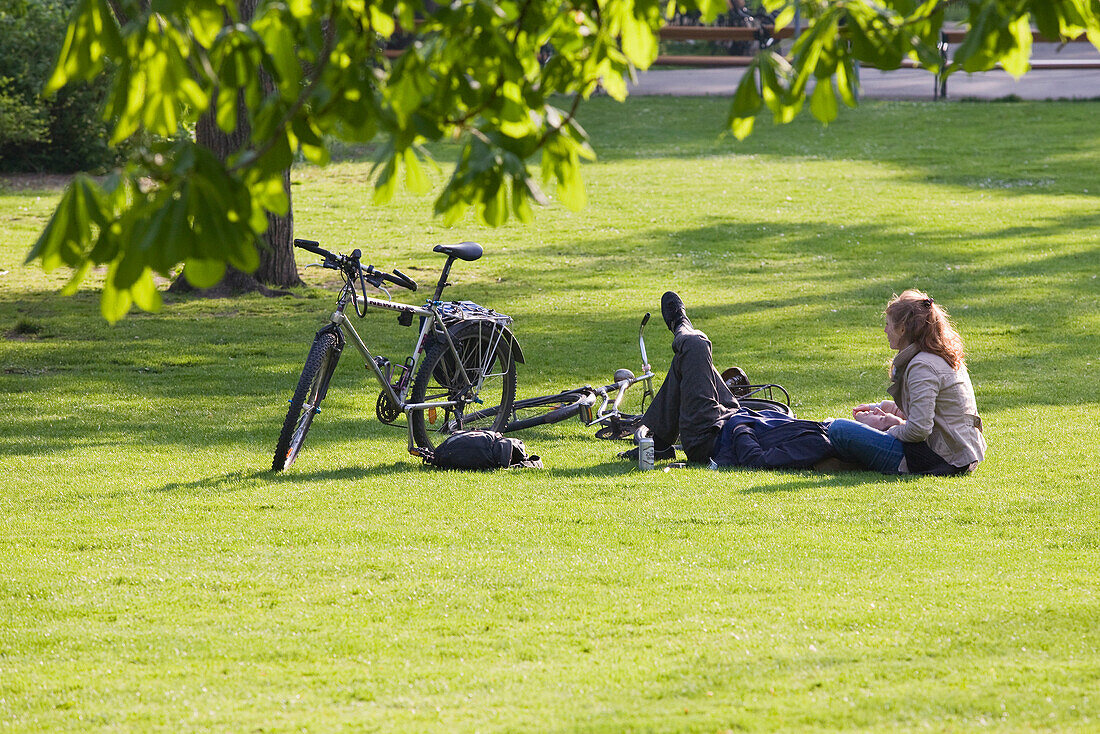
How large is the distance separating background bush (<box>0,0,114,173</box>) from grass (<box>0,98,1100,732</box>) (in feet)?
29.1

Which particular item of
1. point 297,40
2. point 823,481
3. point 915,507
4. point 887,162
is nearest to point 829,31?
point 297,40

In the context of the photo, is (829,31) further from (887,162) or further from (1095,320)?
(887,162)

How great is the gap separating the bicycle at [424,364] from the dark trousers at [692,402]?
4.24ft

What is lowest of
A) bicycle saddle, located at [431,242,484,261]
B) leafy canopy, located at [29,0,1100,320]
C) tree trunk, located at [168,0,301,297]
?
tree trunk, located at [168,0,301,297]

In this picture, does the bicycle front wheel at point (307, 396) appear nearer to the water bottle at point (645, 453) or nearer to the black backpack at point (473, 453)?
the black backpack at point (473, 453)

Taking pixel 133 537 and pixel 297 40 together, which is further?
pixel 133 537

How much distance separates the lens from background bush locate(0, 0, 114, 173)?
2275cm

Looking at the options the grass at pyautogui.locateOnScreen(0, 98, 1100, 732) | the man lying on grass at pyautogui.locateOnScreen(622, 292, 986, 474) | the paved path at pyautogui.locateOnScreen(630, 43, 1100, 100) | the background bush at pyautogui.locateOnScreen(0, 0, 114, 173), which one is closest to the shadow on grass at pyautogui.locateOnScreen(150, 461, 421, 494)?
the grass at pyautogui.locateOnScreen(0, 98, 1100, 732)

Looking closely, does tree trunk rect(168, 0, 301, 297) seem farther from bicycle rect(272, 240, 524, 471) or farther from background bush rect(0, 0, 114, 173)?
background bush rect(0, 0, 114, 173)

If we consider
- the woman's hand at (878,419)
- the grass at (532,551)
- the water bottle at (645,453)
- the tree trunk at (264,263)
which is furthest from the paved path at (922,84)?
the water bottle at (645,453)

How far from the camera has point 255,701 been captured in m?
4.39

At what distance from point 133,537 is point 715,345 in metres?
7.43

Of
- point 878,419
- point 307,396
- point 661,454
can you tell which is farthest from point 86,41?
point 878,419

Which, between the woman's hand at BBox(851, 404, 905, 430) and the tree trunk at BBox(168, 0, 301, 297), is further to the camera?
the tree trunk at BBox(168, 0, 301, 297)
